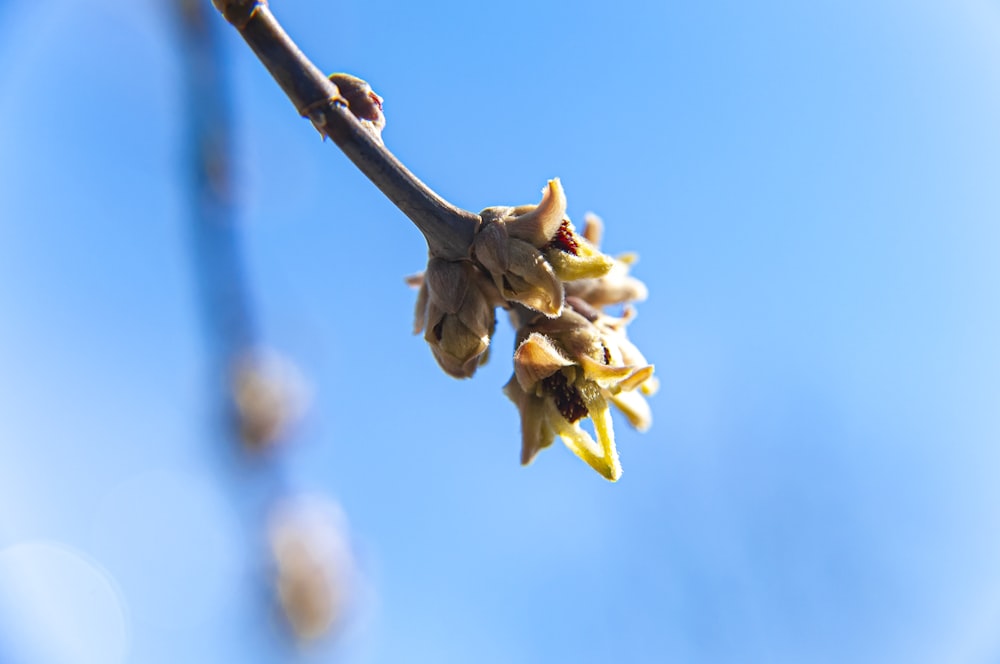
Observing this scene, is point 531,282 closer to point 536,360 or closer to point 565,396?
point 536,360

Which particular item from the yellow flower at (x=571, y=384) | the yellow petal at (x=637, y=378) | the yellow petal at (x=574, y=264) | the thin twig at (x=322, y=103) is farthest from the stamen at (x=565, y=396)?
the thin twig at (x=322, y=103)

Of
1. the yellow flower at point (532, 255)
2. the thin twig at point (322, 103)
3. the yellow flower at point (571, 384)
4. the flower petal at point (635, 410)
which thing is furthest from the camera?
the flower petal at point (635, 410)

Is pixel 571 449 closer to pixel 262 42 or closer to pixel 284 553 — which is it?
pixel 262 42

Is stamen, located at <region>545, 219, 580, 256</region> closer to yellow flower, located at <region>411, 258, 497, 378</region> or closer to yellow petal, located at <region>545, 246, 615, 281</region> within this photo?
yellow petal, located at <region>545, 246, 615, 281</region>

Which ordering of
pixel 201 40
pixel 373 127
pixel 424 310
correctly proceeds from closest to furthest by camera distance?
pixel 373 127, pixel 424 310, pixel 201 40

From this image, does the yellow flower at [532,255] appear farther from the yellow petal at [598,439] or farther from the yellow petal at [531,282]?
the yellow petal at [598,439]

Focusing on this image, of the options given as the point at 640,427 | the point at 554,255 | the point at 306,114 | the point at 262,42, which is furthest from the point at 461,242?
the point at 640,427

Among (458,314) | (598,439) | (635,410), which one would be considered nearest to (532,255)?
(458,314)
